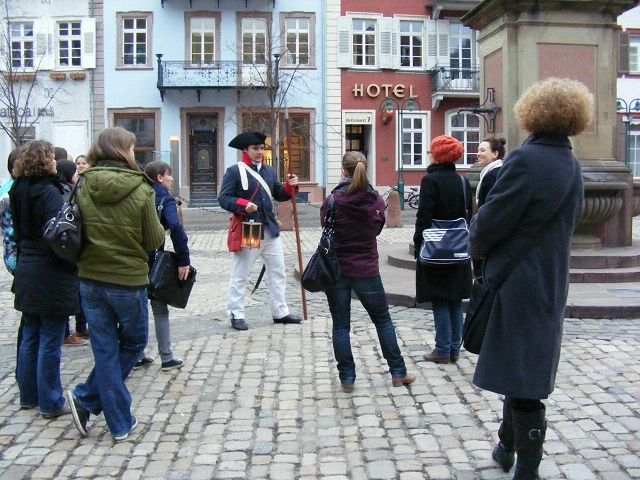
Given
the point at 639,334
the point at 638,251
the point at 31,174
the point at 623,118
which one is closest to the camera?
the point at 31,174

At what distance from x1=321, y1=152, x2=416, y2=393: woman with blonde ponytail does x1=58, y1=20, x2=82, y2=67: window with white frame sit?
28.3 m

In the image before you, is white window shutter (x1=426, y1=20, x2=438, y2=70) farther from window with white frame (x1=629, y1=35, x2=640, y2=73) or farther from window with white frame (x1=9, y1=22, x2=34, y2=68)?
window with white frame (x1=9, y1=22, x2=34, y2=68)

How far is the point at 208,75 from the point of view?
31297 millimetres

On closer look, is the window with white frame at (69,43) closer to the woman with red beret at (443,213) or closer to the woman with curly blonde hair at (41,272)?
the woman with red beret at (443,213)

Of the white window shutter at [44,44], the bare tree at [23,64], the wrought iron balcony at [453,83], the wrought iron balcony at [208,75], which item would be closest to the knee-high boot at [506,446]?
the wrought iron balcony at [208,75]

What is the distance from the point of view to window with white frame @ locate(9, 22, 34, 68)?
31.2 metres

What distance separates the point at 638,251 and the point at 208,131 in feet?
79.3

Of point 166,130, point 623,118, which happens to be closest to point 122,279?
point 166,130

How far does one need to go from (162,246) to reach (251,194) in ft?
5.74

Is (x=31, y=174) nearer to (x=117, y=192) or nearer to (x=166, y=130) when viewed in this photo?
(x=117, y=192)

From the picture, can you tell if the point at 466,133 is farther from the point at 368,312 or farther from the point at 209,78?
the point at 368,312

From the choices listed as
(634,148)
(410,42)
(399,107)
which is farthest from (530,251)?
(634,148)

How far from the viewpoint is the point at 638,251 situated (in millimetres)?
9836

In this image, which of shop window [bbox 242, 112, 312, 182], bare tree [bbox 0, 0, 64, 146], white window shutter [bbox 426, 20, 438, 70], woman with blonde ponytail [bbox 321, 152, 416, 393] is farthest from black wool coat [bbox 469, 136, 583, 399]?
white window shutter [bbox 426, 20, 438, 70]
